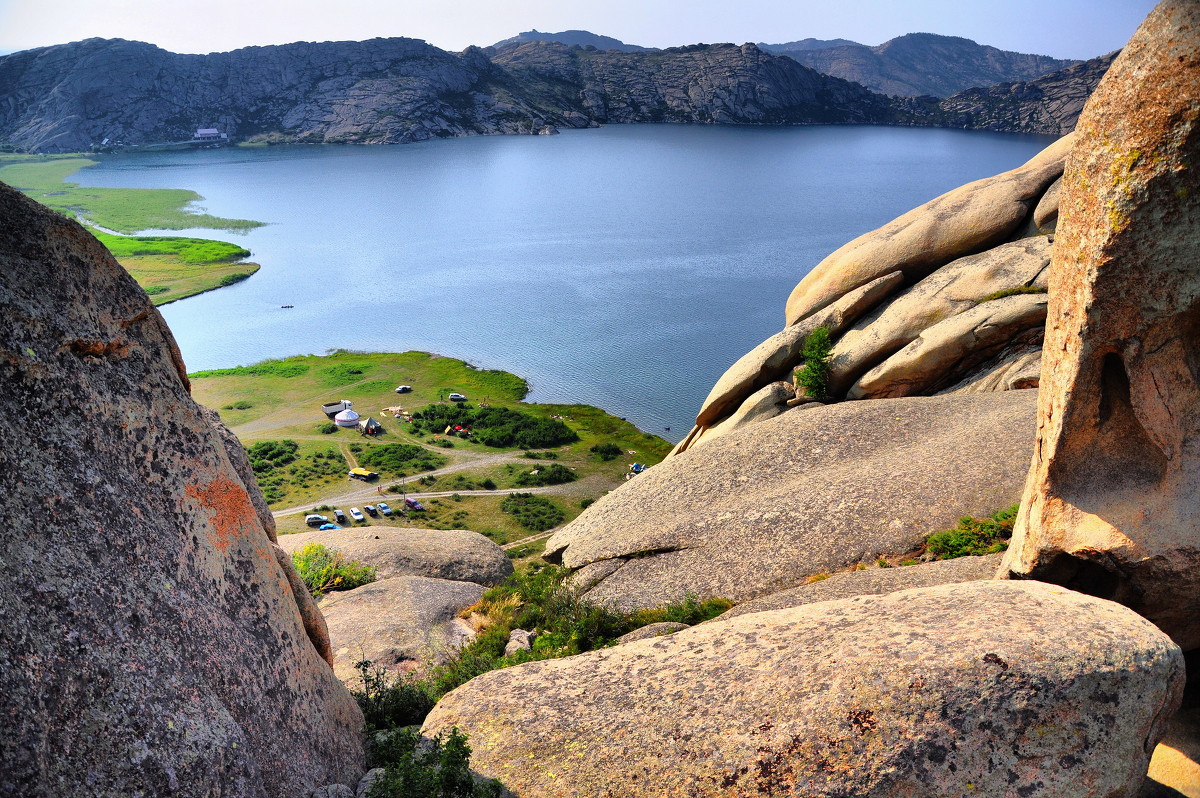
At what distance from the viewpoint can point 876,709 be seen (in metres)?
9.59

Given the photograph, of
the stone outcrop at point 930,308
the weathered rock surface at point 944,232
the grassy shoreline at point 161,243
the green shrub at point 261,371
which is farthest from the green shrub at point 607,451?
the grassy shoreline at point 161,243

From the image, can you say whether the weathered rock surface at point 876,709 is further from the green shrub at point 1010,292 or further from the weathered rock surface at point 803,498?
the green shrub at point 1010,292

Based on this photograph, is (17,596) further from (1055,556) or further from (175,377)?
(1055,556)

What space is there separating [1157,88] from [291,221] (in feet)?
588

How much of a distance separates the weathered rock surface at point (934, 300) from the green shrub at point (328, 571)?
1797 centimetres

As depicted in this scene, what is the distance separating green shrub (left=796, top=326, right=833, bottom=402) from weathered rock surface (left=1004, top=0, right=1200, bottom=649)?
57.1ft

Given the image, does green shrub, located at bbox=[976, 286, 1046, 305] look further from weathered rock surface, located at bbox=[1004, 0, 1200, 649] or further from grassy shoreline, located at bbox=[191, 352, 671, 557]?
grassy shoreline, located at bbox=[191, 352, 671, 557]

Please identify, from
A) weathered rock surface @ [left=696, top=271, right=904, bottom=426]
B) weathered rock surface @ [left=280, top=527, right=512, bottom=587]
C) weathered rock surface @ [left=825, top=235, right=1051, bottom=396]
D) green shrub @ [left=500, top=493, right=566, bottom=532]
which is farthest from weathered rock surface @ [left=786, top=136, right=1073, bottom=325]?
green shrub @ [left=500, top=493, right=566, bottom=532]

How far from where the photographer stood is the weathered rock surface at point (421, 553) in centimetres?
2638

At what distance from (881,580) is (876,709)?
6473 millimetres

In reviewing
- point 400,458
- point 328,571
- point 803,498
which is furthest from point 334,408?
point 803,498

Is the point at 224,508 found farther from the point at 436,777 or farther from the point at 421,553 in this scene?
the point at 421,553

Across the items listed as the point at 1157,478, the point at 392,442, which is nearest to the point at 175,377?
the point at 1157,478

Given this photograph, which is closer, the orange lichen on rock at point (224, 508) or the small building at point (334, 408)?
the orange lichen on rock at point (224, 508)
